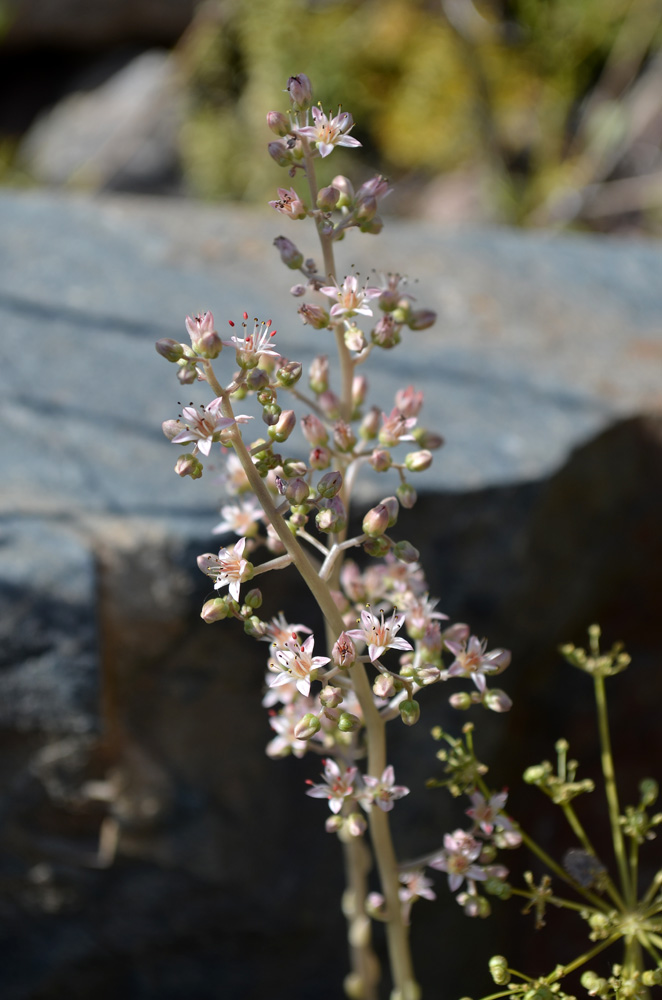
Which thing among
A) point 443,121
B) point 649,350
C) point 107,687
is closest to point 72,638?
point 107,687

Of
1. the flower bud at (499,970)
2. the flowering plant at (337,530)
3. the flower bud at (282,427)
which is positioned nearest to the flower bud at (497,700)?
the flowering plant at (337,530)

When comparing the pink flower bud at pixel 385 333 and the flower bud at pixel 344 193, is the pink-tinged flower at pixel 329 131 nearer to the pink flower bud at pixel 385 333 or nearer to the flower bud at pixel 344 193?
the flower bud at pixel 344 193

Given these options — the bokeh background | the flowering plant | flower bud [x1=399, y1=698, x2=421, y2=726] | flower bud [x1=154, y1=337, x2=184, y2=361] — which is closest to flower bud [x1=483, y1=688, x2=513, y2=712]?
the flowering plant

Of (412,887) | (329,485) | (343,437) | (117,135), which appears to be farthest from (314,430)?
(117,135)

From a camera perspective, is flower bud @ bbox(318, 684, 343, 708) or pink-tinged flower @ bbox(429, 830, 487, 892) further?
pink-tinged flower @ bbox(429, 830, 487, 892)

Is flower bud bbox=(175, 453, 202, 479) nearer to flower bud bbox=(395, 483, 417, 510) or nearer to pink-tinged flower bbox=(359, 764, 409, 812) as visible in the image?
flower bud bbox=(395, 483, 417, 510)

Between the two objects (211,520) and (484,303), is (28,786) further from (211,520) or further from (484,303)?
(484,303)

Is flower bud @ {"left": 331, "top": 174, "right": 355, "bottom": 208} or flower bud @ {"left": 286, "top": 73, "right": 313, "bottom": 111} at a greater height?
flower bud @ {"left": 286, "top": 73, "right": 313, "bottom": 111}

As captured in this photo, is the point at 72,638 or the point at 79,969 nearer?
the point at 72,638
